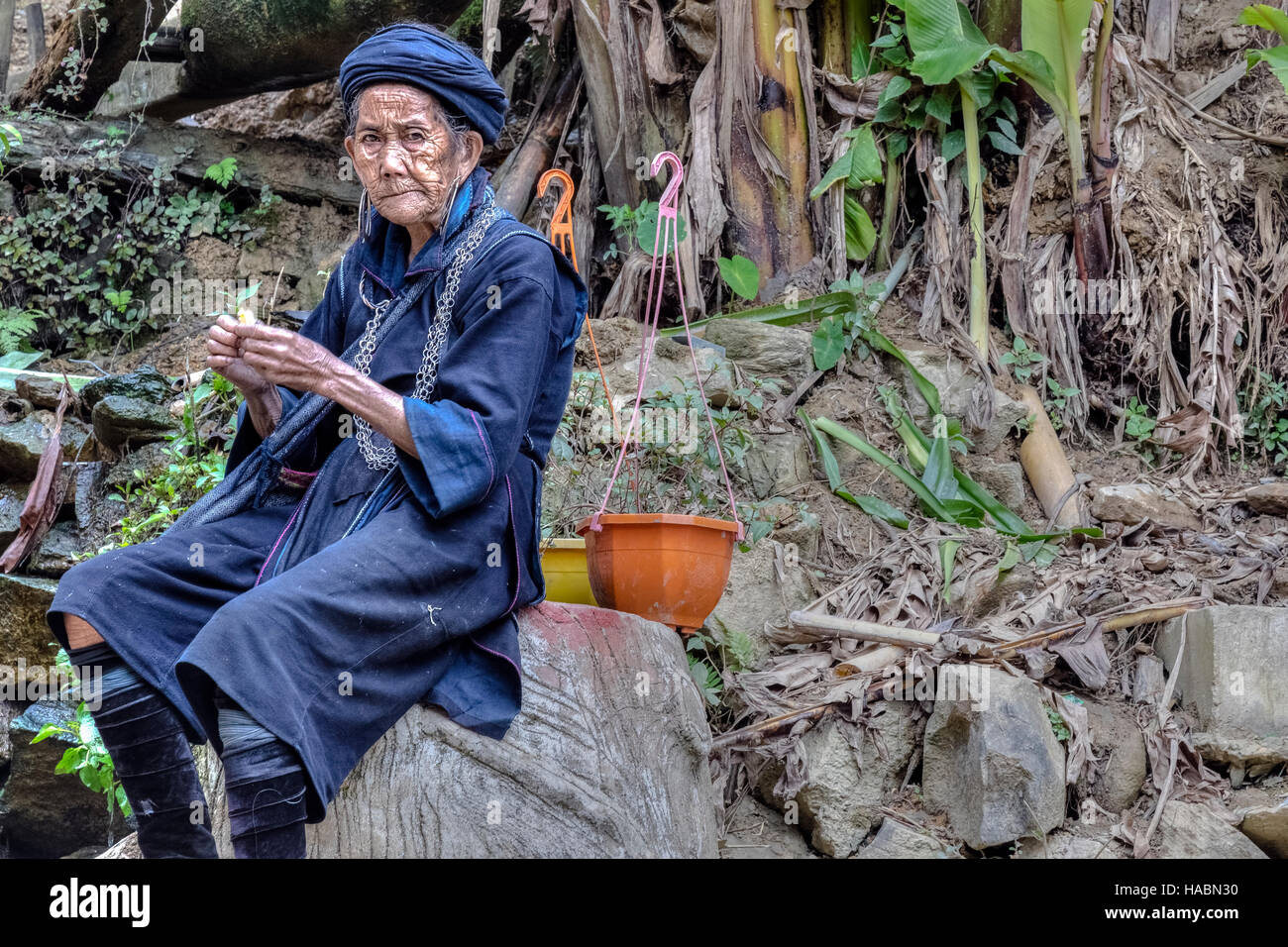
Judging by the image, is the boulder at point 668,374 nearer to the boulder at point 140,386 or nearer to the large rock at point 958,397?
the large rock at point 958,397

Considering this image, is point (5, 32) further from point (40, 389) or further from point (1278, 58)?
point (1278, 58)

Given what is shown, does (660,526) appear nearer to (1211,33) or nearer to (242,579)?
(242,579)

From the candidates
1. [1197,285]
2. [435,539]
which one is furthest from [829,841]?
[1197,285]

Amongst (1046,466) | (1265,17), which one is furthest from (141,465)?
(1265,17)

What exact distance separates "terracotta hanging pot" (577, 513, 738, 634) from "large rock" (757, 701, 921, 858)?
892mm

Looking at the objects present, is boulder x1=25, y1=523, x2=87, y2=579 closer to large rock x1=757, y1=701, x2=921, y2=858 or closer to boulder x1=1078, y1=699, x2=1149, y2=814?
large rock x1=757, y1=701, x2=921, y2=858

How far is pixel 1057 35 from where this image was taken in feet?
16.9

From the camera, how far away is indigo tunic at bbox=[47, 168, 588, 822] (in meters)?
2.20

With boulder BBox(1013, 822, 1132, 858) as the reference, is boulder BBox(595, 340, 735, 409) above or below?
above

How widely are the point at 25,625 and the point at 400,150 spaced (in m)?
3.22

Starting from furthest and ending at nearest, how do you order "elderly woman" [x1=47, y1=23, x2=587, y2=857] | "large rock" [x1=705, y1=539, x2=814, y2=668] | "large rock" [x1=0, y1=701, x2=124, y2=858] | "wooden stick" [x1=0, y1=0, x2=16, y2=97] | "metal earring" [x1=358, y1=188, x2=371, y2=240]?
"wooden stick" [x1=0, y1=0, x2=16, y2=97] → "large rock" [x1=0, y1=701, x2=124, y2=858] → "large rock" [x1=705, y1=539, x2=814, y2=668] → "metal earring" [x1=358, y1=188, x2=371, y2=240] → "elderly woman" [x1=47, y1=23, x2=587, y2=857]

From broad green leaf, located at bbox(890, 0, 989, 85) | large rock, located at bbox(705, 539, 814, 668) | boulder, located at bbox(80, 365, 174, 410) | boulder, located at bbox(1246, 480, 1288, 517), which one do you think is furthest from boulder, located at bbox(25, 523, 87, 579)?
boulder, located at bbox(1246, 480, 1288, 517)

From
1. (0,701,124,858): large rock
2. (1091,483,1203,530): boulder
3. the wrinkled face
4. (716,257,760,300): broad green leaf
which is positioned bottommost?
(0,701,124,858): large rock

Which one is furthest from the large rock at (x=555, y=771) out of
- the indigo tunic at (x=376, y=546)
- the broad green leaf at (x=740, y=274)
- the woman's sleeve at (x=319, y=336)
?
the broad green leaf at (x=740, y=274)
